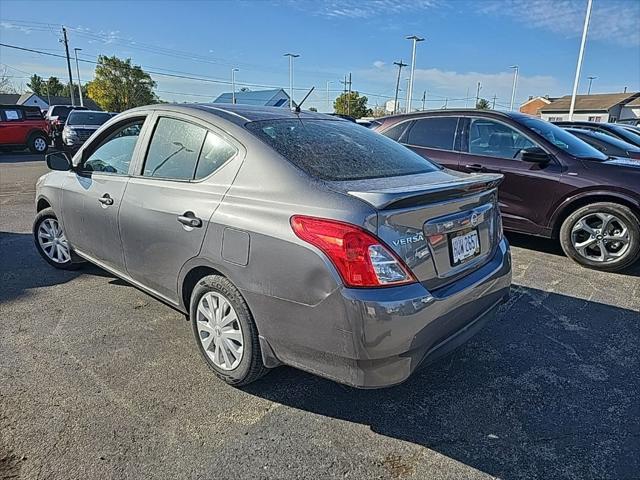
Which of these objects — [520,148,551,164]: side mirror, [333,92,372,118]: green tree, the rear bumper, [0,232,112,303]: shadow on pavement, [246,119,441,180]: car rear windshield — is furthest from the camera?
[333,92,372,118]: green tree

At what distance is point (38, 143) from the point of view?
706 inches

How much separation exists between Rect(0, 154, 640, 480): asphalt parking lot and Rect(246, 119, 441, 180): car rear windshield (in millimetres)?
1263

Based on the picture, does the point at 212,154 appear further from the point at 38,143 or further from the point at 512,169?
the point at 38,143

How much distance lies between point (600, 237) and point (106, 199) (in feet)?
15.6

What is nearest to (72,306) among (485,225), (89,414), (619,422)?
(89,414)

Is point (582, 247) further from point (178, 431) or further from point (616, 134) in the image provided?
point (616, 134)

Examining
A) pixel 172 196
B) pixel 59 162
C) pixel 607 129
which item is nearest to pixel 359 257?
pixel 172 196

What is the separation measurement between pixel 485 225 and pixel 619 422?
4.04 ft

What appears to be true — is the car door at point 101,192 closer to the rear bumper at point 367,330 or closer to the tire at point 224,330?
the tire at point 224,330

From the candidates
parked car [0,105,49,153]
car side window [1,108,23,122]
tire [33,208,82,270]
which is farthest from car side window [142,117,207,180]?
car side window [1,108,23,122]

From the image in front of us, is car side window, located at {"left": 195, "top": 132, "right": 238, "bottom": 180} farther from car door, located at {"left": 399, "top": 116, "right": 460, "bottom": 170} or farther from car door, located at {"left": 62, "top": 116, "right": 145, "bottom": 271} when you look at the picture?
car door, located at {"left": 399, "top": 116, "right": 460, "bottom": 170}

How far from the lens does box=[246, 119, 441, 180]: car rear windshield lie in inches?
95.8

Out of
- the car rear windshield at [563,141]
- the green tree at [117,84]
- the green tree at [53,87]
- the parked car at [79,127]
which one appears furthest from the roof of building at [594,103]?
the green tree at [53,87]

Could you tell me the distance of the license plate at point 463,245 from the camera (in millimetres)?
2262
